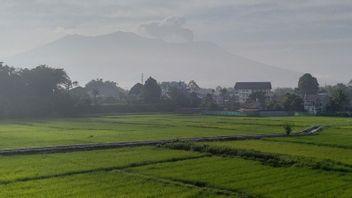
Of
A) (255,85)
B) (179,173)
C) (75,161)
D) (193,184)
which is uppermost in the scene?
(255,85)

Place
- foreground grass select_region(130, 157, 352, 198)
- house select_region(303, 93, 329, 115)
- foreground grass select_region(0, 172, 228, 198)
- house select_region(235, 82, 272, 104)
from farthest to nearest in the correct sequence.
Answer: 1. house select_region(235, 82, 272, 104)
2. house select_region(303, 93, 329, 115)
3. foreground grass select_region(130, 157, 352, 198)
4. foreground grass select_region(0, 172, 228, 198)

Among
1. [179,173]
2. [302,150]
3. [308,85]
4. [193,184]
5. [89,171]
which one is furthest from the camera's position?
[308,85]

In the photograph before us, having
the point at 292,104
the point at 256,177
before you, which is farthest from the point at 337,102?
the point at 256,177

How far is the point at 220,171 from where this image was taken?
69.3ft

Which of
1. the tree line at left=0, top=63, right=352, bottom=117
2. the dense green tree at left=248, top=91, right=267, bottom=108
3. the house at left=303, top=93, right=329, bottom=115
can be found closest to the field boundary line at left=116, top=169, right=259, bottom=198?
the tree line at left=0, top=63, right=352, bottom=117

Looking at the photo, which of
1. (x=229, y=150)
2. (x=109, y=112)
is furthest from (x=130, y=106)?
(x=229, y=150)

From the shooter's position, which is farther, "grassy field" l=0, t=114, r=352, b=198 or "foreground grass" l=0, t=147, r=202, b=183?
"foreground grass" l=0, t=147, r=202, b=183

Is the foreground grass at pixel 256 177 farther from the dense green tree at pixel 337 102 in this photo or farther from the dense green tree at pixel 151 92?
the dense green tree at pixel 151 92

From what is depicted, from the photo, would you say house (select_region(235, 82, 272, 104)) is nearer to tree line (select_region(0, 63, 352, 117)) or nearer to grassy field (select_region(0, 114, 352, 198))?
tree line (select_region(0, 63, 352, 117))

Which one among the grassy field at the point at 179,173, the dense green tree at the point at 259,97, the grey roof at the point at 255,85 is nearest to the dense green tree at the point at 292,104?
the dense green tree at the point at 259,97

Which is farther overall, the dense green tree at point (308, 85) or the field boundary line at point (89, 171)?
the dense green tree at point (308, 85)

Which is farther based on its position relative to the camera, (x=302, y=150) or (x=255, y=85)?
(x=255, y=85)

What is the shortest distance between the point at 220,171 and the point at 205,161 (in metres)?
3.42

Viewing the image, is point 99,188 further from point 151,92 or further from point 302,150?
point 151,92
